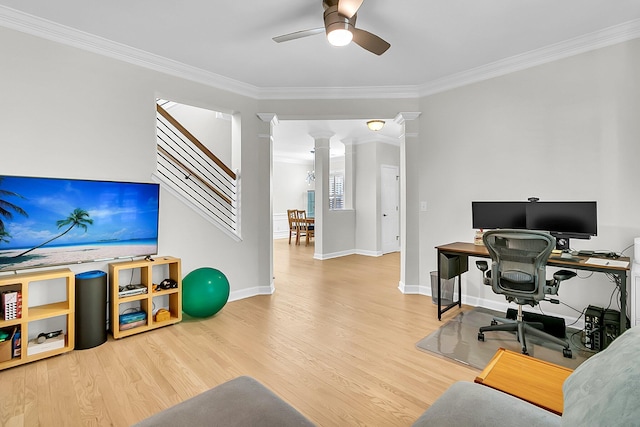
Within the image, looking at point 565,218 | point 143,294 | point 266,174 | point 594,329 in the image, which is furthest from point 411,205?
point 143,294

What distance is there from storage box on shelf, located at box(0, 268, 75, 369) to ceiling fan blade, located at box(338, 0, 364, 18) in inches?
114

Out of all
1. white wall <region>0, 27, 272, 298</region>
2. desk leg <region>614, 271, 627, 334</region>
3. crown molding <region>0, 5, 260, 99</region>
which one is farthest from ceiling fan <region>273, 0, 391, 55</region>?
desk leg <region>614, 271, 627, 334</region>

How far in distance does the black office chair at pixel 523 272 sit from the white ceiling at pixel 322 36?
5.92 ft

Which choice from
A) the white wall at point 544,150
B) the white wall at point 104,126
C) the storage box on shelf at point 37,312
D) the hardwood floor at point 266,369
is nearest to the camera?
the hardwood floor at point 266,369

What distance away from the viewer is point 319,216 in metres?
6.66

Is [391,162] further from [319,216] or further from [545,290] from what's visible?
[545,290]

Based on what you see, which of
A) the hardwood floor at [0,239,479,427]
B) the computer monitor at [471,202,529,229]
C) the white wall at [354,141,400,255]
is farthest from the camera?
the white wall at [354,141,400,255]

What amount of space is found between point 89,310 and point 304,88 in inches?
131

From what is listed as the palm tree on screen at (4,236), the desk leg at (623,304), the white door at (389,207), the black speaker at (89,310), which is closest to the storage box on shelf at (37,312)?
the black speaker at (89,310)

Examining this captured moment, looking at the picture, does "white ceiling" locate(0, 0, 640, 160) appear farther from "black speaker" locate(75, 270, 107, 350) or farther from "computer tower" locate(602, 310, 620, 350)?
"computer tower" locate(602, 310, 620, 350)

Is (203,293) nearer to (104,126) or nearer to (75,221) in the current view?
(75,221)

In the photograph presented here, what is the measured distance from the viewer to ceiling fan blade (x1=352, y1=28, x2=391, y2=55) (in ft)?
7.72

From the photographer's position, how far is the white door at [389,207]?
23.8ft

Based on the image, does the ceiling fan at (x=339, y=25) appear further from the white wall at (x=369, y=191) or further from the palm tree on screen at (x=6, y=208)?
the white wall at (x=369, y=191)
